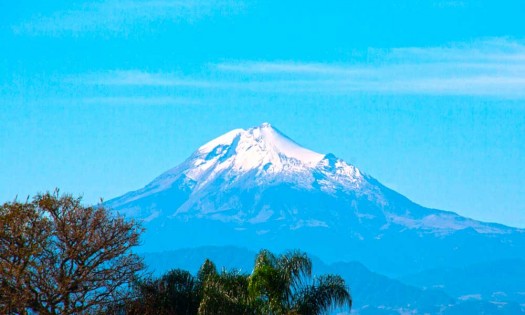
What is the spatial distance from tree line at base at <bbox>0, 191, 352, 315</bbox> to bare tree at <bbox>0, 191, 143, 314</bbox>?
0.04 m

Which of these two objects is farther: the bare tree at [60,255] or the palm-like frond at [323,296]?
the palm-like frond at [323,296]

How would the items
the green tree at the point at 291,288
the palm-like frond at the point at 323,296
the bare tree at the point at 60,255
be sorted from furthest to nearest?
the palm-like frond at the point at 323,296 < the green tree at the point at 291,288 < the bare tree at the point at 60,255

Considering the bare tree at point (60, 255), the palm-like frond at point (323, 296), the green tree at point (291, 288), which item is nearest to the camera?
the bare tree at point (60, 255)

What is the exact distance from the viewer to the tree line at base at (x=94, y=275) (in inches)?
1918

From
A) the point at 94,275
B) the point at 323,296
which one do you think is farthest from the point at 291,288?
the point at 94,275

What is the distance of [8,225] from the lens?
163ft

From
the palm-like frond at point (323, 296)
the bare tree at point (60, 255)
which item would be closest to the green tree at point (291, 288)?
the palm-like frond at point (323, 296)

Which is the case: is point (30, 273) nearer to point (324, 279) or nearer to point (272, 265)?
point (272, 265)

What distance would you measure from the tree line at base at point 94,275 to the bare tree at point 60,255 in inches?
1.6

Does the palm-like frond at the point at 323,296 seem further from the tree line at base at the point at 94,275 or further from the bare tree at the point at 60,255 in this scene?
the bare tree at the point at 60,255

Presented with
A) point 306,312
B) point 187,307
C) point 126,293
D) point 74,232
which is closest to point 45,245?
point 74,232

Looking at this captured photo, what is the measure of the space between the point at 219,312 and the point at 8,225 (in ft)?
32.4

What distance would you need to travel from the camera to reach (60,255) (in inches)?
1972

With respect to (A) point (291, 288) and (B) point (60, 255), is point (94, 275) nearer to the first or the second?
(B) point (60, 255)
